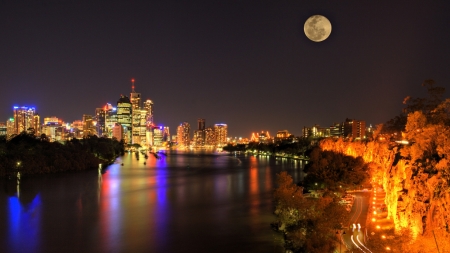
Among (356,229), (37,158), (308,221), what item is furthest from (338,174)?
(37,158)

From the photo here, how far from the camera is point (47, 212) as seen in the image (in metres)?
17.9

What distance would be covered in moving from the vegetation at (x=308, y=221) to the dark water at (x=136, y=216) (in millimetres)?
933

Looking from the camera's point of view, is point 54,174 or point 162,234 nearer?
point 162,234

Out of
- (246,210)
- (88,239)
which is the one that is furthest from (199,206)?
(88,239)

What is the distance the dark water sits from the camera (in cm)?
1308

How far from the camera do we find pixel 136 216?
1703cm

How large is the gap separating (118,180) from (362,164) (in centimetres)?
1640

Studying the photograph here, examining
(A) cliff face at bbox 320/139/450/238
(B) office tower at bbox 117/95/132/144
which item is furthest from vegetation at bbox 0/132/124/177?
(B) office tower at bbox 117/95/132/144

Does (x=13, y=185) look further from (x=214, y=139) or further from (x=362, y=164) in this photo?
(x=214, y=139)

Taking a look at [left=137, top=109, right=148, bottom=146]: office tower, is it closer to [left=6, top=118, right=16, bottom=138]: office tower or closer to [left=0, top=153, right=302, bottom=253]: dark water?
[left=6, top=118, right=16, bottom=138]: office tower

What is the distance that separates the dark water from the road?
2.18 metres

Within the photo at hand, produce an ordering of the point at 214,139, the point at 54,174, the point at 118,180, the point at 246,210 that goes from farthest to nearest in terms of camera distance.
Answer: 1. the point at 214,139
2. the point at 54,174
3. the point at 118,180
4. the point at 246,210

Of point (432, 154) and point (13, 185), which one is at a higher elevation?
point (432, 154)

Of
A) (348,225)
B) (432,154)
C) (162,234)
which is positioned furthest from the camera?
(162,234)
